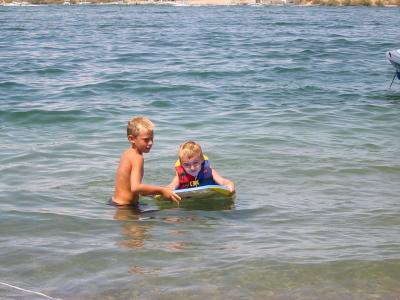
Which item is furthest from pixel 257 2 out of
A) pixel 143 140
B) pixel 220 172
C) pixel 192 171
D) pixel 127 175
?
pixel 143 140

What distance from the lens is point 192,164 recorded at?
686 cm

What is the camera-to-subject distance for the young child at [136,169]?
6.29m

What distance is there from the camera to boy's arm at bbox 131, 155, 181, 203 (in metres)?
6.34

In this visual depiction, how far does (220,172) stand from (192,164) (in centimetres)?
178

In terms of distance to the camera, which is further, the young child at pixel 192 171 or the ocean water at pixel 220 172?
the young child at pixel 192 171

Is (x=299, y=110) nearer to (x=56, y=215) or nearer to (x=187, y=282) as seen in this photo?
(x=56, y=215)

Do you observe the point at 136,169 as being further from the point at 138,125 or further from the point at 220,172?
the point at 220,172

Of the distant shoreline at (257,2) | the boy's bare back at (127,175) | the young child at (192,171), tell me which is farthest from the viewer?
the distant shoreline at (257,2)

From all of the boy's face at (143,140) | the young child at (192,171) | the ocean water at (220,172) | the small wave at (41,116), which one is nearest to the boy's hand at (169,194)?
the ocean water at (220,172)

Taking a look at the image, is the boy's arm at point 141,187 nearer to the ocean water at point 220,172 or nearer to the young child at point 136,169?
the young child at point 136,169

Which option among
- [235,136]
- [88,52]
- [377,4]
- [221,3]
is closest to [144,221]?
[235,136]

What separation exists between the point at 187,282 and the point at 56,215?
2181 millimetres

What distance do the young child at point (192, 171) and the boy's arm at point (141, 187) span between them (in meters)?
0.49

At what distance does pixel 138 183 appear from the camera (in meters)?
6.43
